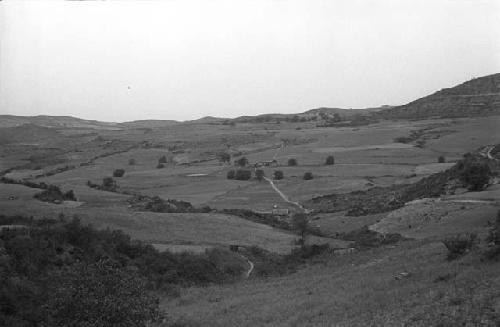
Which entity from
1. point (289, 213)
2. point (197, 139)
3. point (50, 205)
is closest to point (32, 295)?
point (50, 205)

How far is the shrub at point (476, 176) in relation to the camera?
49594 mm

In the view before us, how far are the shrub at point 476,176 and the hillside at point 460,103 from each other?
306 ft

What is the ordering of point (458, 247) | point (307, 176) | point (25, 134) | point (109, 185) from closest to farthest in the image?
point (458, 247) < point (109, 185) < point (307, 176) < point (25, 134)

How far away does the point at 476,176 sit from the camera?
163 feet

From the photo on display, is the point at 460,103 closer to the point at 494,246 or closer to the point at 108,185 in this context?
the point at 108,185

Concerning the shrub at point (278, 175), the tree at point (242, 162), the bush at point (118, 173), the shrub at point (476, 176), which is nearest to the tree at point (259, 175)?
the shrub at point (278, 175)

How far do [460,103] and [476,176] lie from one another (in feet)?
373

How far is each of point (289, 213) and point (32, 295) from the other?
1807 inches

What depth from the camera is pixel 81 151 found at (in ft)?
449

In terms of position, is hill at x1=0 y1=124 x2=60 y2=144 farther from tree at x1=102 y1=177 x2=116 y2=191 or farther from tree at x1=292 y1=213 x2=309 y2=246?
tree at x1=292 y1=213 x2=309 y2=246

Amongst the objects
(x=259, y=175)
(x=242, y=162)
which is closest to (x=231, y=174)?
(x=259, y=175)

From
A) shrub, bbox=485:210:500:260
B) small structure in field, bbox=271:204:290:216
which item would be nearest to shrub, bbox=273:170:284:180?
small structure in field, bbox=271:204:290:216

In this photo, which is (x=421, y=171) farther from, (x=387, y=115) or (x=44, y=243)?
(x=387, y=115)

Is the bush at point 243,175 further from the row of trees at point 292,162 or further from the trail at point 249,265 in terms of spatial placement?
the trail at point 249,265
